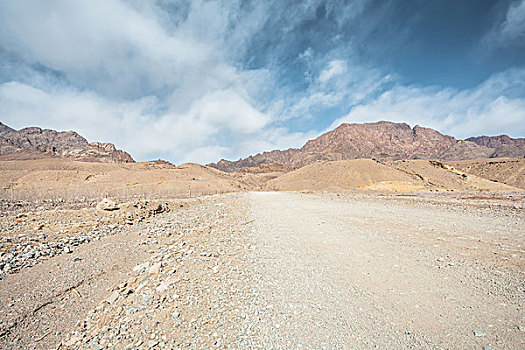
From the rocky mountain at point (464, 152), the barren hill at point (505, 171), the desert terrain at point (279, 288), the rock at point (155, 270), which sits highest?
the rocky mountain at point (464, 152)

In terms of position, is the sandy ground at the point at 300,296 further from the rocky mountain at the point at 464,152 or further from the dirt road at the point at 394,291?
the rocky mountain at the point at 464,152

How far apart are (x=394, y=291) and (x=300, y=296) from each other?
1579 mm

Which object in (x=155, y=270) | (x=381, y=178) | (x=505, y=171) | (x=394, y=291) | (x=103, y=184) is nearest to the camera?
(x=394, y=291)

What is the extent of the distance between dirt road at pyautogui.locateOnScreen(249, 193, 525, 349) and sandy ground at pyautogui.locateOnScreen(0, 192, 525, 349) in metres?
0.02

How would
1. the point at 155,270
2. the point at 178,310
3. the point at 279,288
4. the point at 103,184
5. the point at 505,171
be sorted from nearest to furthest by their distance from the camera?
the point at 178,310
the point at 279,288
the point at 155,270
the point at 103,184
the point at 505,171

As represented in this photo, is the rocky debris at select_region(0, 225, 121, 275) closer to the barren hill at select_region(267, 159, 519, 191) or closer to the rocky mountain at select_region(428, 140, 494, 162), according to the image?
the barren hill at select_region(267, 159, 519, 191)

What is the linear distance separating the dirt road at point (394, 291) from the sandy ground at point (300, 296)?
0.02 metres

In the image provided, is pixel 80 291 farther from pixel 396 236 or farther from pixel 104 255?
pixel 396 236

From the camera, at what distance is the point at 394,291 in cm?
381

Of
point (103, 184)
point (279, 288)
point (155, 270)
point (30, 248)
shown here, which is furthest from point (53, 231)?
point (103, 184)

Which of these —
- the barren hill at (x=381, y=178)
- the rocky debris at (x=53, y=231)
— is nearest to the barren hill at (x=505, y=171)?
the barren hill at (x=381, y=178)

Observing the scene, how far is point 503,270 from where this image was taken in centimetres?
441

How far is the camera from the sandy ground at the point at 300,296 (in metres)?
2.82

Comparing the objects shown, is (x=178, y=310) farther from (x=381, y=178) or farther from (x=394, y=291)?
(x=381, y=178)
